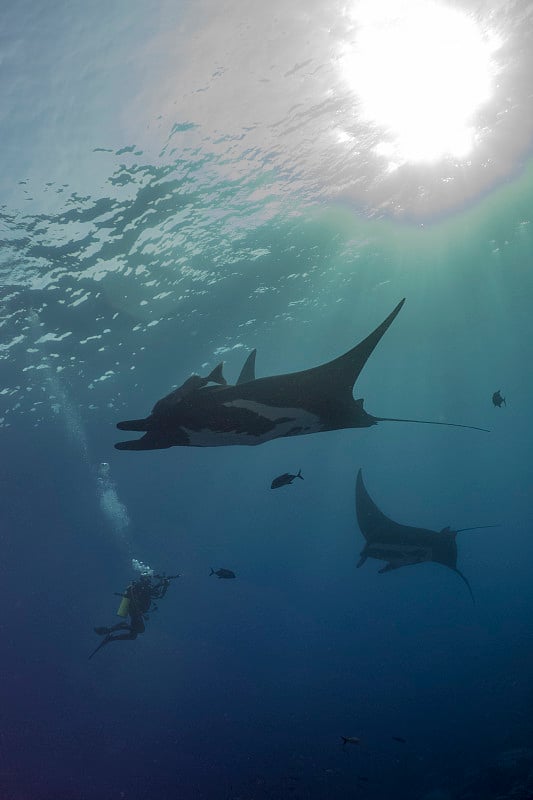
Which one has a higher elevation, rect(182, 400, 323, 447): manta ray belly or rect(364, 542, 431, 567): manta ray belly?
rect(182, 400, 323, 447): manta ray belly

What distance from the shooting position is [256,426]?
4.50 meters

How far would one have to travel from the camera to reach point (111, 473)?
35.0 meters

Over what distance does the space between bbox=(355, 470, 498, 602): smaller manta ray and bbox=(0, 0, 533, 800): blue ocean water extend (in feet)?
15.2

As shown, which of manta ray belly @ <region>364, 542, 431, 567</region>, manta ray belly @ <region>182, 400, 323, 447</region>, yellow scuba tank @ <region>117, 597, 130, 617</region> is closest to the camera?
manta ray belly @ <region>182, 400, 323, 447</region>

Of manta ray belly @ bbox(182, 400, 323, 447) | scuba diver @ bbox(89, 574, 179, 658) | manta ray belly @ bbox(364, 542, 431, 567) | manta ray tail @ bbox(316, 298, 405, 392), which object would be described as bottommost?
manta ray belly @ bbox(364, 542, 431, 567)

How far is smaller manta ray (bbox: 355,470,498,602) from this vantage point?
1052 cm

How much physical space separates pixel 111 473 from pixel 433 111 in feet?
103

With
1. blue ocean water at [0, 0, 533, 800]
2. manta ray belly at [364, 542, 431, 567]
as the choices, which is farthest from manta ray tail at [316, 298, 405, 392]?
blue ocean water at [0, 0, 533, 800]

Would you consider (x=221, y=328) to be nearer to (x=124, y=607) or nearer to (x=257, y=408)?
(x=124, y=607)

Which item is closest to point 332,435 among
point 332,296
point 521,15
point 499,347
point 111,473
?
point 499,347

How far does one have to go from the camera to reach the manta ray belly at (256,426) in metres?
4.29

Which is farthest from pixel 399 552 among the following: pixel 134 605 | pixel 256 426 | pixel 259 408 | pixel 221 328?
pixel 221 328

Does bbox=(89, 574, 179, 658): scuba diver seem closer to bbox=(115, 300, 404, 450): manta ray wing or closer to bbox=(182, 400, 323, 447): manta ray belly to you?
bbox=(182, 400, 323, 447): manta ray belly

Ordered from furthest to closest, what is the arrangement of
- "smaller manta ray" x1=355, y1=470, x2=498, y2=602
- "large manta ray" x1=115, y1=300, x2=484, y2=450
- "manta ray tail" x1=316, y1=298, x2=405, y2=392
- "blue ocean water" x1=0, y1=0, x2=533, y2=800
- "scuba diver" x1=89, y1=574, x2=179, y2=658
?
"scuba diver" x1=89, y1=574, x2=179, y2=658
"smaller manta ray" x1=355, y1=470, x2=498, y2=602
"blue ocean water" x1=0, y1=0, x2=533, y2=800
"large manta ray" x1=115, y1=300, x2=484, y2=450
"manta ray tail" x1=316, y1=298, x2=405, y2=392
